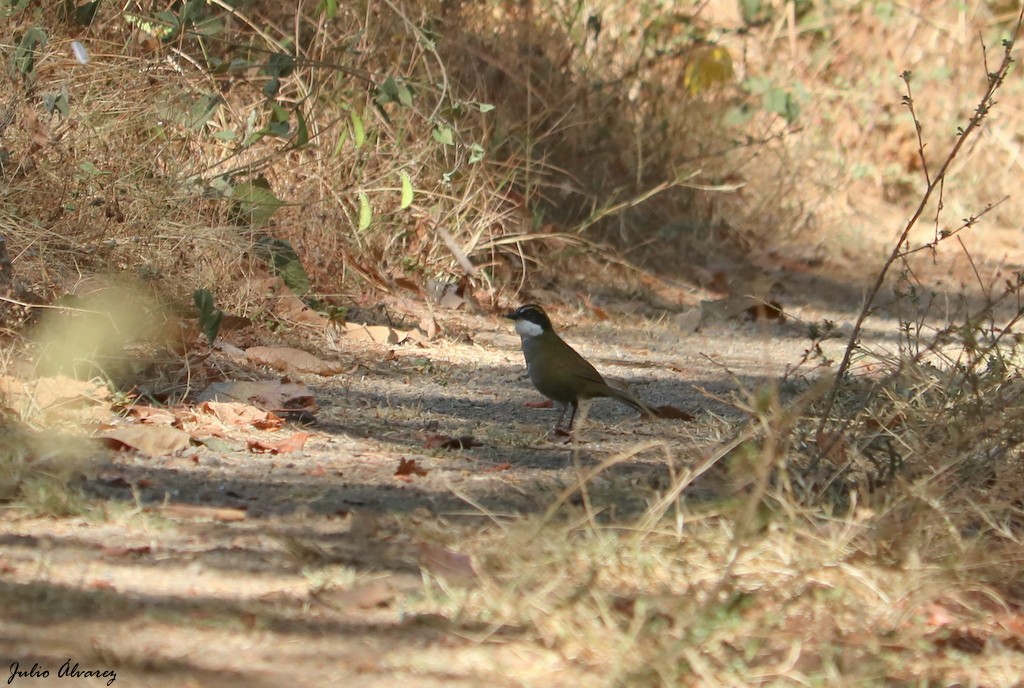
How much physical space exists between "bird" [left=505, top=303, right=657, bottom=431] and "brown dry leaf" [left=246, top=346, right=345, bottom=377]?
2.79 feet

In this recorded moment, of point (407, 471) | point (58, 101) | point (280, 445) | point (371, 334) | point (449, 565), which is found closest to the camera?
point (449, 565)

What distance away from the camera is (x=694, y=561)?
303 cm

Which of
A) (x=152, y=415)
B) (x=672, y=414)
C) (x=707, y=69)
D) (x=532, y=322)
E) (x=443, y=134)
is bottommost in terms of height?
(x=152, y=415)

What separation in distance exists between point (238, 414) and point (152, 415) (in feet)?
0.94

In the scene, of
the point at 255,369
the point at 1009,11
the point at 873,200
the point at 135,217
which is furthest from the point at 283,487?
the point at 1009,11

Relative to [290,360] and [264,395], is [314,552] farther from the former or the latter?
[290,360]

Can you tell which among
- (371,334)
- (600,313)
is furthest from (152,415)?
(600,313)

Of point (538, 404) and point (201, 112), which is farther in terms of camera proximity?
point (201, 112)

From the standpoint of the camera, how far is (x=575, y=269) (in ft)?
25.0

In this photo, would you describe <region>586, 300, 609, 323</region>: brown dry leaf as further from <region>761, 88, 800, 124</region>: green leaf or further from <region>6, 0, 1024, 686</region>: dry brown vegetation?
<region>761, 88, 800, 124</region>: green leaf

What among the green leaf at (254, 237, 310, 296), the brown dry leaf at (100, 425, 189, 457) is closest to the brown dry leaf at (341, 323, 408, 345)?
the green leaf at (254, 237, 310, 296)

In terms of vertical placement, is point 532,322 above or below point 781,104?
below

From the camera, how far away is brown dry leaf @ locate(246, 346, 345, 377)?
5.23m

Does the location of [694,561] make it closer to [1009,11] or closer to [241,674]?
[241,674]
